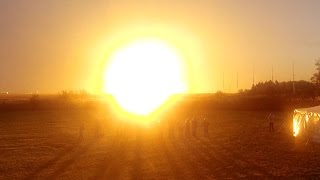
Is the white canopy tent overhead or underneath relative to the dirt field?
overhead

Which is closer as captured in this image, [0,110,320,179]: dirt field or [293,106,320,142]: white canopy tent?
[0,110,320,179]: dirt field

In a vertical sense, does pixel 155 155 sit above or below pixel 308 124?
below

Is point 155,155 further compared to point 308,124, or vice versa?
point 308,124

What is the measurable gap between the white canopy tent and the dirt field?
696 mm

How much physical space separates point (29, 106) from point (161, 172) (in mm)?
62603

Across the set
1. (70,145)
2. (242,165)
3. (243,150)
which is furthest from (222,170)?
(70,145)

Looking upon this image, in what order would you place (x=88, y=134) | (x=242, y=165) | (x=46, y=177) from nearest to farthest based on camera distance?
(x=46, y=177), (x=242, y=165), (x=88, y=134)

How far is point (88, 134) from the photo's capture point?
44281mm

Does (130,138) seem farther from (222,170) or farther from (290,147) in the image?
(222,170)

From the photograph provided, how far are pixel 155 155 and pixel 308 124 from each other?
35.7 feet

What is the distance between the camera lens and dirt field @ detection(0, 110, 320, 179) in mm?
23688

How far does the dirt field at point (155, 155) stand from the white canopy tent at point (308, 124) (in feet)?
2.28

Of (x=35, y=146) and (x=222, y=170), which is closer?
(x=222, y=170)

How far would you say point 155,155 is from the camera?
1185 inches
